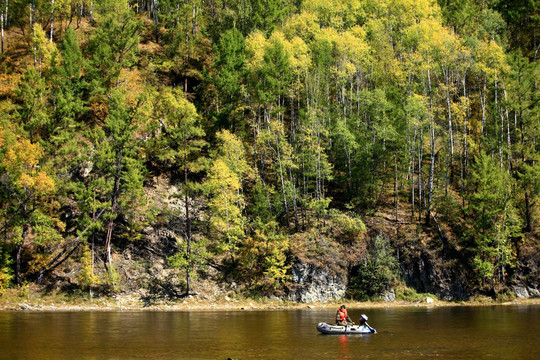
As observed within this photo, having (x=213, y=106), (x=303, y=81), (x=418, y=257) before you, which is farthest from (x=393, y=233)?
(x=213, y=106)

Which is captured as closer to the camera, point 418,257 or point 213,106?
point 418,257

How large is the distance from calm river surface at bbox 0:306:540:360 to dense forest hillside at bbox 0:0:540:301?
31.2 ft

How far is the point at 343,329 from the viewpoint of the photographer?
32.6m

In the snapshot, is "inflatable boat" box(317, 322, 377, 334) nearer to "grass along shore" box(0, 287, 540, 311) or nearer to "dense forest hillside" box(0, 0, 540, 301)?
"grass along shore" box(0, 287, 540, 311)

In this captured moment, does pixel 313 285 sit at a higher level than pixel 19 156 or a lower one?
lower

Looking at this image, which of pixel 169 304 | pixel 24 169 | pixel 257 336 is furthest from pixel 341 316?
pixel 24 169

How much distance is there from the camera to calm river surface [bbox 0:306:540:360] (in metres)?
23.3

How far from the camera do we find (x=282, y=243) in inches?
2009

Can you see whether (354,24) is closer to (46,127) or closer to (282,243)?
(282,243)

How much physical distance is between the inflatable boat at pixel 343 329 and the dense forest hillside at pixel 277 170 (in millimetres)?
17499

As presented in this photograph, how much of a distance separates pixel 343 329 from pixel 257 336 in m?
7.09

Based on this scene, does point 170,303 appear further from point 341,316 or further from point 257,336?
point 257,336

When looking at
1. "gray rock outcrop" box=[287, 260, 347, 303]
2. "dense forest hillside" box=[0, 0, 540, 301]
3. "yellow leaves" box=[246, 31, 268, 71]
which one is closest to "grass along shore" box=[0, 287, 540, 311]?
"gray rock outcrop" box=[287, 260, 347, 303]

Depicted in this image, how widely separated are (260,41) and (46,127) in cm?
2962
